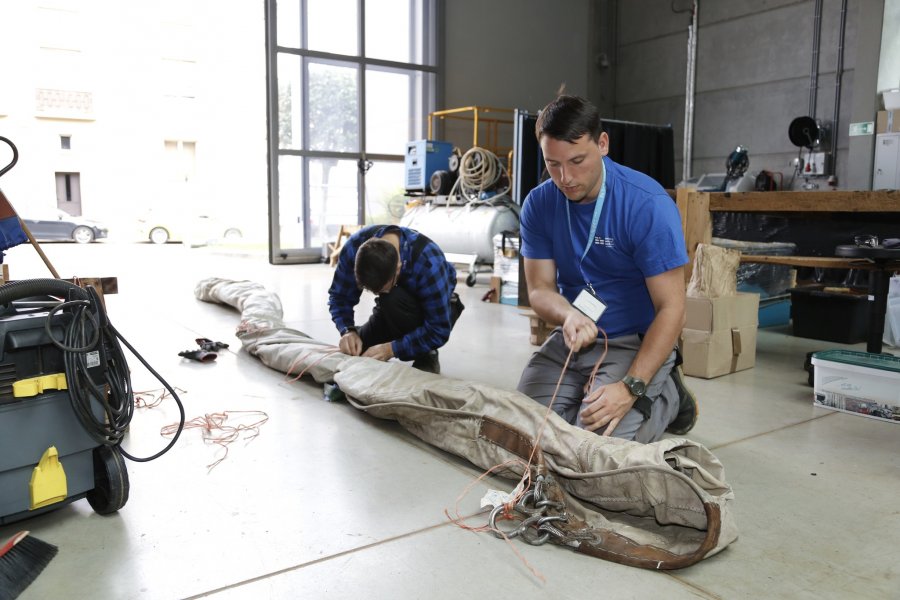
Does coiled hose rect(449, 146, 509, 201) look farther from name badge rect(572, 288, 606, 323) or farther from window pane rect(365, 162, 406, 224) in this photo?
name badge rect(572, 288, 606, 323)

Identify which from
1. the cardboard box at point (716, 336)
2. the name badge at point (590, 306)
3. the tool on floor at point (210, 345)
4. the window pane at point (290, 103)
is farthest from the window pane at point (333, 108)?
the name badge at point (590, 306)

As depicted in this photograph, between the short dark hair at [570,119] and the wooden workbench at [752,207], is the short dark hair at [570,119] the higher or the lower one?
the higher one

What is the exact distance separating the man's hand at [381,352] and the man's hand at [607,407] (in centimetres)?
113

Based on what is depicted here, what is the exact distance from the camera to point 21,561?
1.31 metres

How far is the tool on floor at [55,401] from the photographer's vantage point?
134 centimetres

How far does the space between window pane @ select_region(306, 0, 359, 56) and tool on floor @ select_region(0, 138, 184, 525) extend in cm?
778

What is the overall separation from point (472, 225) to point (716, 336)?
4203mm

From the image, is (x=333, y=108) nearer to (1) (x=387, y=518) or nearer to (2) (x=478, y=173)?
(2) (x=478, y=173)

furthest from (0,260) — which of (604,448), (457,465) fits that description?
(604,448)

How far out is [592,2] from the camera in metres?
10.5

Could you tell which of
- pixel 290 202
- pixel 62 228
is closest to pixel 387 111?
pixel 290 202

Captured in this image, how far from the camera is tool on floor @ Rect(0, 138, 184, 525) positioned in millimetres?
1342

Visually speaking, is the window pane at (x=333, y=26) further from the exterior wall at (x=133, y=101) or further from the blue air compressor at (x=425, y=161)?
the exterior wall at (x=133, y=101)

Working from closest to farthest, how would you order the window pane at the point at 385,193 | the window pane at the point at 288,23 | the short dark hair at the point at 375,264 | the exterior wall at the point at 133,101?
the short dark hair at the point at 375,264 → the window pane at the point at 288,23 → the window pane at the point at 385,193 → the exterior wall at the point at 133,101
